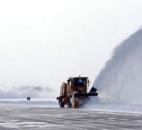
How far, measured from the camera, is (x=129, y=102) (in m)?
66.7

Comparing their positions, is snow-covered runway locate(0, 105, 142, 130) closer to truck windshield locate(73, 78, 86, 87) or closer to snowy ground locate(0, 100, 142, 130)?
snowy ground locate(0, 100, 142, 130)

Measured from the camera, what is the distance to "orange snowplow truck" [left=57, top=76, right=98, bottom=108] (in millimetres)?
54844

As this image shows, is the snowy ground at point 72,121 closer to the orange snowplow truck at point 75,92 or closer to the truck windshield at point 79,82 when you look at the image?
the orange snowplow truck at point 75,92

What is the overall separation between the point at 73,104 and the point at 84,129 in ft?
109

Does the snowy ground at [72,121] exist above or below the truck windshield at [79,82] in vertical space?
below

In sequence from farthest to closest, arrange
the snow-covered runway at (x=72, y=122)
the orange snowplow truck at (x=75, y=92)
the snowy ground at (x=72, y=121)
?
the orange snowplow truck at (x=75, y=92) → the snowy ground at (x=72, y=121) → the snow-covered runway at (x=72, y=122)

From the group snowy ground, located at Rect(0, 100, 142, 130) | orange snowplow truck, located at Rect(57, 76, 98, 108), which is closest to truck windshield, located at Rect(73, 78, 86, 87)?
orange snowplow truck, located at Rect(57, 76, 98, 108)

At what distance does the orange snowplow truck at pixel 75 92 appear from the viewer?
180 feet

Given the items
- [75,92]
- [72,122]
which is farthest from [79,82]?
[72,122]

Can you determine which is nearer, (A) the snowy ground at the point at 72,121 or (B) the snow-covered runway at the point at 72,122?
(B) the snow-covered runway at the point at 72,122

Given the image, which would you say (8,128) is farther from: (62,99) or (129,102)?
(129,102)

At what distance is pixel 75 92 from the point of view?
182ft

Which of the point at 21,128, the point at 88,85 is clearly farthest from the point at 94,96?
the point at 21,128

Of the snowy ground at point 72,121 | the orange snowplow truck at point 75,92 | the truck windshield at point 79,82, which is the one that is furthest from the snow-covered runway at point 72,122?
the truck windshield at point 79,82
